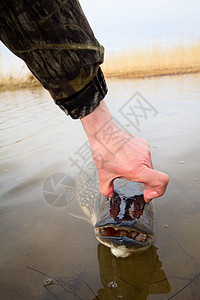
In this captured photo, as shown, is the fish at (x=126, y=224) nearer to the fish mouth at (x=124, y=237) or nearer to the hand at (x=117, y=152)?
the fish mouth at (x=124, y=237)

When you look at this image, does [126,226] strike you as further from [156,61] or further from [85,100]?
[156,61]

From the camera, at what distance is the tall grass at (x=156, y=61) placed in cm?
1088

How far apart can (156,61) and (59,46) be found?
39.5ft

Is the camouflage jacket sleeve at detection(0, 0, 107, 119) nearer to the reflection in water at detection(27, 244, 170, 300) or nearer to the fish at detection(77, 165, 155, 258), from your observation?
the fish at detection(77, 165, 155, 258)

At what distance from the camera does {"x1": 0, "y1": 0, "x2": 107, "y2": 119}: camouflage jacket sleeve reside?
0.70 meters

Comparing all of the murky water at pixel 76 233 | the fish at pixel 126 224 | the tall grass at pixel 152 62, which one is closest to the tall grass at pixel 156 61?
the tall grass at pixel 152 62

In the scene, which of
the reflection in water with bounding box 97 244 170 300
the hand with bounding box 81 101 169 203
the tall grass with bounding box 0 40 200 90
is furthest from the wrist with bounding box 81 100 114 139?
the tall grass with bounding box 0 40 200 90

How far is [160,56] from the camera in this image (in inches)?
444

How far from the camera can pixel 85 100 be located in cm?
88

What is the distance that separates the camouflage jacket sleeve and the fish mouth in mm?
763

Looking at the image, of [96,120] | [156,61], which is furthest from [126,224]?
[156,61]

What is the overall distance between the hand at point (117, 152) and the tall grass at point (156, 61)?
426 inches

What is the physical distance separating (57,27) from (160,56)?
11.9 meters

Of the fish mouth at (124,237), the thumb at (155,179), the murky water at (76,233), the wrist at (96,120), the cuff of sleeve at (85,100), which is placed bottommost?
the murky water at (76,233)
